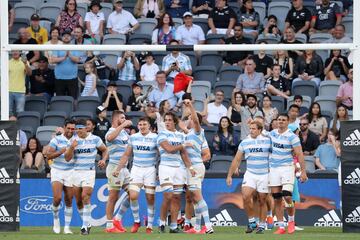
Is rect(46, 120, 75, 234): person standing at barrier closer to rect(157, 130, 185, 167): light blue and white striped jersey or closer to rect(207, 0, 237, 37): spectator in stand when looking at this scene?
rect(157, 130, 185, 167): light blue and white striped jersey

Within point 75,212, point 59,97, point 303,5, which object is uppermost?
point 303,5

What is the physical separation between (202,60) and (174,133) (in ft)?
29.5

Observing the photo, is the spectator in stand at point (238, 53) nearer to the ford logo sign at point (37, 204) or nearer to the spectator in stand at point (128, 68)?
the spectator in stand at point (128, 68)

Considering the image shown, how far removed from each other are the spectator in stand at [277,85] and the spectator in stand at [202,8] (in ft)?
12.3

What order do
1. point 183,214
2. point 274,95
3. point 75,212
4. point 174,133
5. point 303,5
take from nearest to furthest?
point 174,133 < point 183,214 < point 75,212 < point 274,95 < point 303,5

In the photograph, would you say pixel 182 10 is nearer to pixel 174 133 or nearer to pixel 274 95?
pixel 274 95

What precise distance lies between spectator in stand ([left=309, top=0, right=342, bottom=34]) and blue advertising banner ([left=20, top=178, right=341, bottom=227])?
20.8 feet

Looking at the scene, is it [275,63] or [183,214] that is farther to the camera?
[275,63]

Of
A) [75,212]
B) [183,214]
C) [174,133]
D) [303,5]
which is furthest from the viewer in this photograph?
[303,5]

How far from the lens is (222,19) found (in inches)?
1526

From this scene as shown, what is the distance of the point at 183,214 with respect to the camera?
31734 millimetres

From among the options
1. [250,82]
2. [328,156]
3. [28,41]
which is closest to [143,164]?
[328,156]

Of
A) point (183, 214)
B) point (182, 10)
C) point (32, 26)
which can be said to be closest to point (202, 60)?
point (182, 10)

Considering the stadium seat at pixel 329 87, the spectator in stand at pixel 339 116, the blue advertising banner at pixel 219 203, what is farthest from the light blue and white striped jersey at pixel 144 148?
the stadium seat at pixel 329 87
